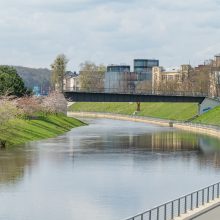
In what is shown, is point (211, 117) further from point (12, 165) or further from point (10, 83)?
point (12, 165)

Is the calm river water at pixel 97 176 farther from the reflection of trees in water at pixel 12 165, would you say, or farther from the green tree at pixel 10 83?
the green tree at pixel 10 83

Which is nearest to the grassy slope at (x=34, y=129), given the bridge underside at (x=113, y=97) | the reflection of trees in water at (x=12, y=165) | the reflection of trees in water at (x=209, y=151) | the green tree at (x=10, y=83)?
the bridge underside at (x=113, y=97)

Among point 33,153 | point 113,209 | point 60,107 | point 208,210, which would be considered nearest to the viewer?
point 208,210

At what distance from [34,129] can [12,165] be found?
49763 mm

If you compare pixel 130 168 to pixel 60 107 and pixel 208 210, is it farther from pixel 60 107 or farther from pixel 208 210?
pixel 60 107

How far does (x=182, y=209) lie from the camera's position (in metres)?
48.9

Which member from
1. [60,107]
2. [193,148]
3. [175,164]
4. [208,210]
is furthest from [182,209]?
[60,107]

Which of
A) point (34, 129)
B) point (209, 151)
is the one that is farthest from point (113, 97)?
point (209, 151)

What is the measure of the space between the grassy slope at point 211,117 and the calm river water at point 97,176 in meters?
47.1

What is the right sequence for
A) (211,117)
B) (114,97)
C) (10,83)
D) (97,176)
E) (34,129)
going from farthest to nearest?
(211,117)
(114,97)
(10,83)
(34,129)
(97,176)

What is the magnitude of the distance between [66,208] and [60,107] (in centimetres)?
12491

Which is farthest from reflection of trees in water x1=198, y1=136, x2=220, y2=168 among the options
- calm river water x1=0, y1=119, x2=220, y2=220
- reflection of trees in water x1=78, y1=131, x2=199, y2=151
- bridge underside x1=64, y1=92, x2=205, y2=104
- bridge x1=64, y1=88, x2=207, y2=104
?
bridge underside x1=64, y1=92, x2=205, y2=104

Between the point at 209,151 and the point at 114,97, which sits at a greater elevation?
the point at 114,97

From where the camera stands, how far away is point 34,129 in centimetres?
12950
